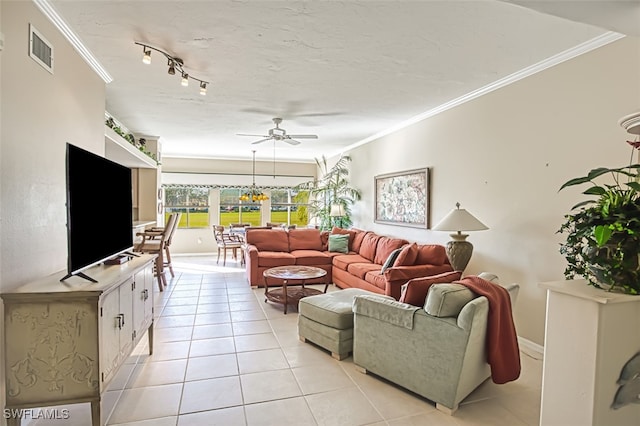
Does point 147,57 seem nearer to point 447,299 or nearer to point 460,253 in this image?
point 447,299

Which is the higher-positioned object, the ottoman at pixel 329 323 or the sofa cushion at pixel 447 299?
the sofa cushion at pixel 447 299

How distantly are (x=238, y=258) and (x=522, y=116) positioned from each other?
22.7ft

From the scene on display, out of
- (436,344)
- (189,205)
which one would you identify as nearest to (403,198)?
(436,344)

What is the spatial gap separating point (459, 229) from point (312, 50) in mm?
2285

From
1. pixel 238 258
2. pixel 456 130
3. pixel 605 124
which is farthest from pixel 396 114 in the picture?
pixel 238 258

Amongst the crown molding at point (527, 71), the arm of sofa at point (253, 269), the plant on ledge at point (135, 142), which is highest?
the crown molding at point (527, 71)

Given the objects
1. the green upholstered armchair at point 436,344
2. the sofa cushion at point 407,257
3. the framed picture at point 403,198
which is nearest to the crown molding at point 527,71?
the framed picture at point 403,198

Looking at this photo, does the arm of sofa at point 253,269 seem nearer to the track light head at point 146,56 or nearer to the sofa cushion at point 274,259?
the sofa cushion at point 274,259

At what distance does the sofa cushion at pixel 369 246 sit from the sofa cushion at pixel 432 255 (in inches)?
46.9

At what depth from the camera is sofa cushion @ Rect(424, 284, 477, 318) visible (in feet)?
7.51

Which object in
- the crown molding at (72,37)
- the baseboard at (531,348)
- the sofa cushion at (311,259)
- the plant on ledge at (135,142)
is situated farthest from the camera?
the sofa cushion at (311,259)

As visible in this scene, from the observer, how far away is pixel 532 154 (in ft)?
10.9

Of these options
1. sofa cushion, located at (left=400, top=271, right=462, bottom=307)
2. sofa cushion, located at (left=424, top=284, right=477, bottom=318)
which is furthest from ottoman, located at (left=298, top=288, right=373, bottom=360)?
sofa cushion, located at (left=424, top=284, right=477, bottom=318)

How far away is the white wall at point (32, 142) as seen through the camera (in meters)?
1.96
